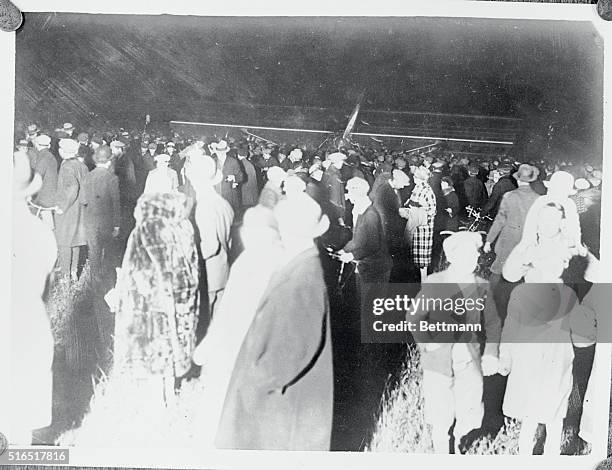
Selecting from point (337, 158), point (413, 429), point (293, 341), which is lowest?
point (413, 429)

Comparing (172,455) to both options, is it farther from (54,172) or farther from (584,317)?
(584,317)

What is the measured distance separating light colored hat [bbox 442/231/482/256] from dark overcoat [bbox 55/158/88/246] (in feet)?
1.47

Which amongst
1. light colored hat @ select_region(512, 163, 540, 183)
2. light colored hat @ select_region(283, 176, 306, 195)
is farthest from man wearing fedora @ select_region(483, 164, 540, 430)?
light colored hat @ select_region(283, 176, 306, 195)

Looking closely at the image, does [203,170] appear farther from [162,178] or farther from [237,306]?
[237,306]

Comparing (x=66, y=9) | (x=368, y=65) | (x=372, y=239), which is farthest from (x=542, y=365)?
(x=66, y=9)

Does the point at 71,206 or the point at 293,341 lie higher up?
the point at 71,206

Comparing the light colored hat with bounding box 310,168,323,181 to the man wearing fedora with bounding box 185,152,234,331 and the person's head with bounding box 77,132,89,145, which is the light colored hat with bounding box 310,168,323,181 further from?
the person's head with bounding box 77,132,89,145

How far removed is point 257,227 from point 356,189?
13 centimetres

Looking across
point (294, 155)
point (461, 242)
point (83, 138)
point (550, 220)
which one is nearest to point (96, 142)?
point (83, 138)

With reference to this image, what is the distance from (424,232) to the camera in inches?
29.0

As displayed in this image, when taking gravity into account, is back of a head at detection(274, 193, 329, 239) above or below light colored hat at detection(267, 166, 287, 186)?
below

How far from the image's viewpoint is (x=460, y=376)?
74 cm

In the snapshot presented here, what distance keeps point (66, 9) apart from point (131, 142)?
0.62 feet

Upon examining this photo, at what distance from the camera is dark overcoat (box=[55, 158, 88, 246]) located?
74 cm
